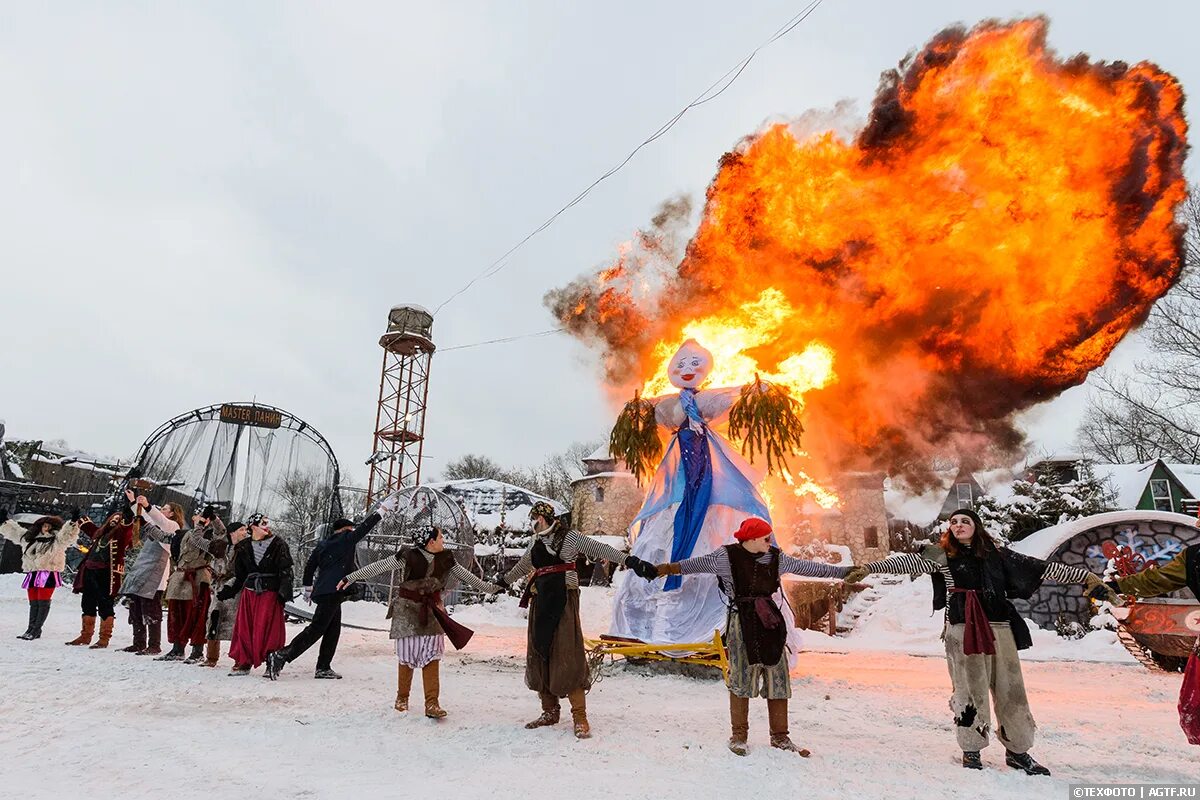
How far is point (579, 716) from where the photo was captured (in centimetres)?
508

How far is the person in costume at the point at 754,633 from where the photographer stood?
4758mm

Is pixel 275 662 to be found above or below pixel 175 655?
above

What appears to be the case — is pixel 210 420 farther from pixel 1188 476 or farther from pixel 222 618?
pixel 1188 476

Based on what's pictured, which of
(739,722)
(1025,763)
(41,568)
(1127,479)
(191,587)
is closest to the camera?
(1025,763)

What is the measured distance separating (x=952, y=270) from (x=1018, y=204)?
133cm

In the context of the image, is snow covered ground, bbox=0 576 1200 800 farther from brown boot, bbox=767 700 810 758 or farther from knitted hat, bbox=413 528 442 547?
knitted hat, bbox=413 528 442 547

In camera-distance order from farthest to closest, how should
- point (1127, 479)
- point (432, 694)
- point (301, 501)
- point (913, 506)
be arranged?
point (913, 506) < point (1127, 479) < point (301, 501) < point (432, 694)

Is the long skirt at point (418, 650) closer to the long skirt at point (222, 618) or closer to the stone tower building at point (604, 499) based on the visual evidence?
the long skirt at point (222, 618)

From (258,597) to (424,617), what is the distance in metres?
3.04

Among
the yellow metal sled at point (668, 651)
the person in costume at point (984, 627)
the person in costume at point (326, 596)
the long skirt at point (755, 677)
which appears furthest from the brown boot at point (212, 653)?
the person in costume at point (984, 627)

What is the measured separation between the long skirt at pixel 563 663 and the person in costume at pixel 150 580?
654cm

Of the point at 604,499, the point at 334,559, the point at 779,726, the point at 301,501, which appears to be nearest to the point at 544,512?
the point at 779,726

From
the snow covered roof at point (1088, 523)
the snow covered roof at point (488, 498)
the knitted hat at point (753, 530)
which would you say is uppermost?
the snow covered roof at point (488, 498)

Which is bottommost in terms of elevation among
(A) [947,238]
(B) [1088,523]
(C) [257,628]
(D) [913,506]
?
(C) [257,628]
